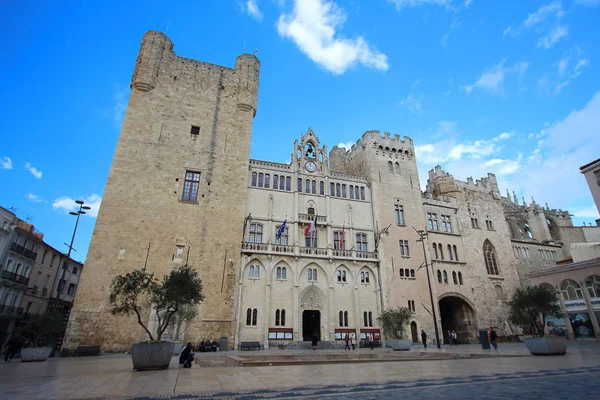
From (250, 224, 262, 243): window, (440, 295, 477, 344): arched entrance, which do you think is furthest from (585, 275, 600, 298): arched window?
(250, 224, 262, 243): window

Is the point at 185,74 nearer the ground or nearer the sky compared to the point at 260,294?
nearer the sky

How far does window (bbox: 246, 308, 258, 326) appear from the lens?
84.8 ft

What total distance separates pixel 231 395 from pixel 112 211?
880 inches

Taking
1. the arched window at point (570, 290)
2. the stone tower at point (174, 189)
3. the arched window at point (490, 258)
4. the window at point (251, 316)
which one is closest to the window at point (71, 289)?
the stone tower at point (174, 189)

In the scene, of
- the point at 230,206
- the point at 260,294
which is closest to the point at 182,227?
the point at 230,206

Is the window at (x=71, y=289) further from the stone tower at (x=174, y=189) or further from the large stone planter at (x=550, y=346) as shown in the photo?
the large stone planter at (x=550, y=346)

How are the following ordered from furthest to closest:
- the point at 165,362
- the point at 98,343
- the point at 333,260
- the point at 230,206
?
the point at 333,260 → the point at 230,206 → the point at 98,343 → the point at 165,362

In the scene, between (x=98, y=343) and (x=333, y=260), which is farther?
(x=333, y=260)

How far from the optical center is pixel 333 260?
1170 inches

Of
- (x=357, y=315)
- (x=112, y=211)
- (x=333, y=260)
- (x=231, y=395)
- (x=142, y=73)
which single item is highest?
(x=142, y=73)

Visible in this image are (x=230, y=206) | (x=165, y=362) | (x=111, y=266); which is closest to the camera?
(x=165, y=362)

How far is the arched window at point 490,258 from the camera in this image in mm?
38344

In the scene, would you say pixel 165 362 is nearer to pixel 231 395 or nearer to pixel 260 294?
pixel 231 395

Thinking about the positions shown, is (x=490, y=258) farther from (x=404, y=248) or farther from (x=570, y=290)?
(x=404, y=248)
